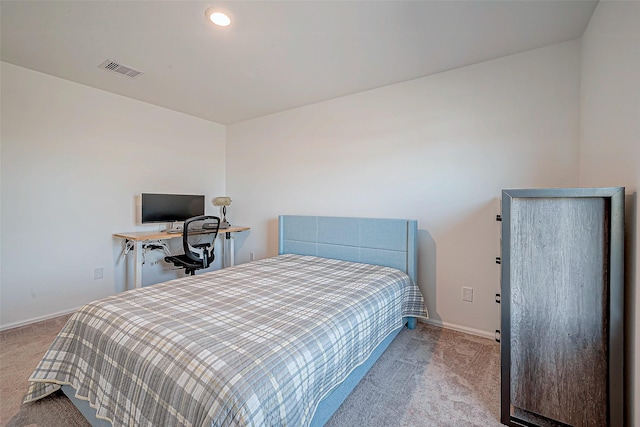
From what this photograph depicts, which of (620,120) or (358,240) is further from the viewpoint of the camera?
(358,240)

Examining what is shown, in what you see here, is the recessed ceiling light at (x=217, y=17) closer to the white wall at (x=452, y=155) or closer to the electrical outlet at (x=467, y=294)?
the white wall at (x=452, y=155)

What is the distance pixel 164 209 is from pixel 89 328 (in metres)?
2.29

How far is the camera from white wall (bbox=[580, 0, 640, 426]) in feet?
3.87

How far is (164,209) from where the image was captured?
3.45 meters

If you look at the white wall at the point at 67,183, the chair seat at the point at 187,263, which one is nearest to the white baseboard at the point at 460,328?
the chair seat at the point at 187,263

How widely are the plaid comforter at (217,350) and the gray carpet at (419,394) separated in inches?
7.9

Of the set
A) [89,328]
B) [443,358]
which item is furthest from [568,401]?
[89,328]

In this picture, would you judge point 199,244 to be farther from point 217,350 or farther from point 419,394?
point 419,394

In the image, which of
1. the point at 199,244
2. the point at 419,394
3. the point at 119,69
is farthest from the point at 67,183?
the point at 419,394

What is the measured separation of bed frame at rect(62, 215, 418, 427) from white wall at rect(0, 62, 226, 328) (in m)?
1.87

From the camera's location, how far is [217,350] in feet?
3.53

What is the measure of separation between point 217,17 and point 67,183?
7.94 feet

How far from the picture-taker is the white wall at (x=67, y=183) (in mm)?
2541

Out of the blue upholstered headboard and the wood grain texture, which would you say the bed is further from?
the wood grain texture
